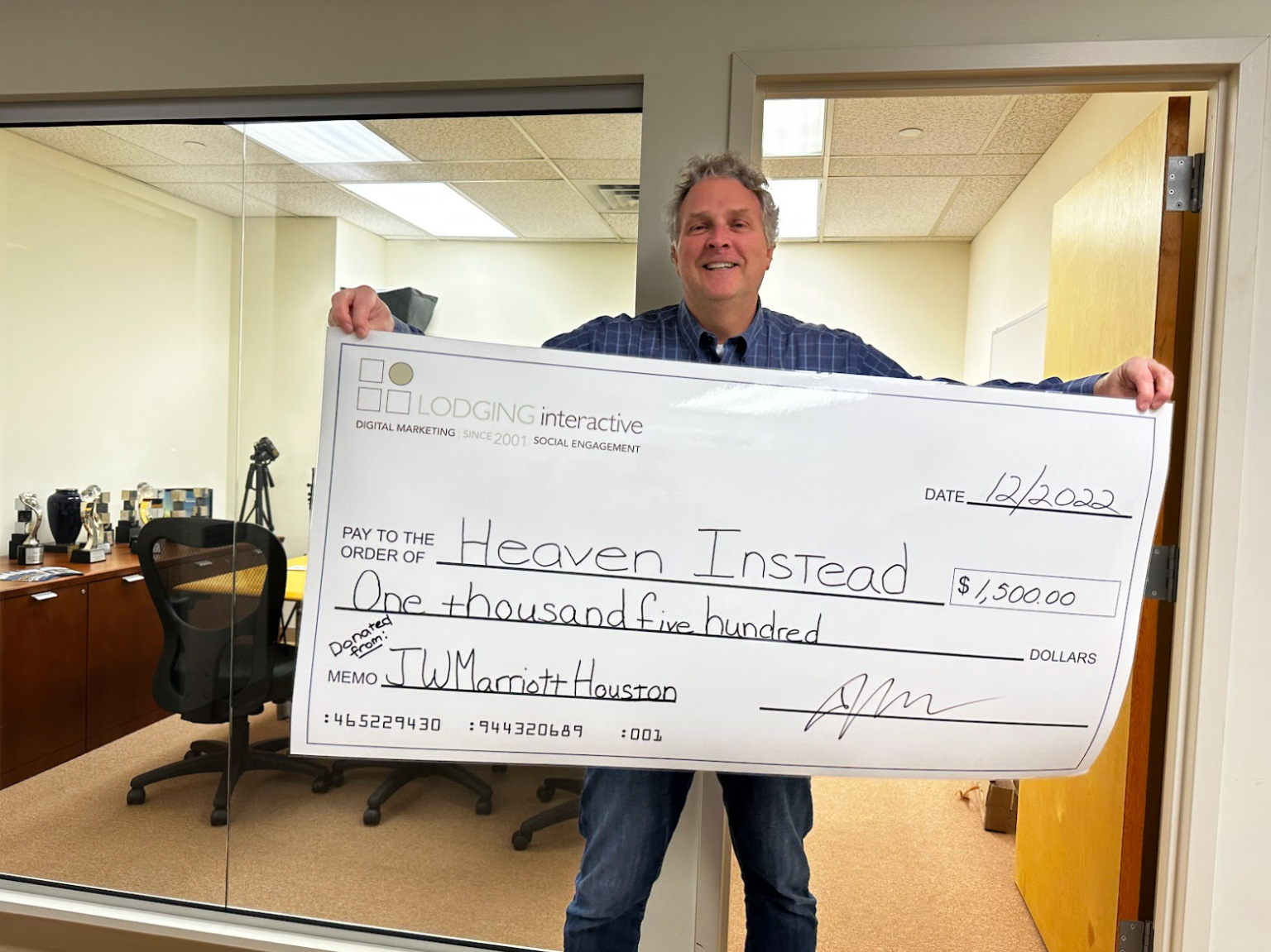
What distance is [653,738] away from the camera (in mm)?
1223

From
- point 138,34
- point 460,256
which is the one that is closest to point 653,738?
point 460,256

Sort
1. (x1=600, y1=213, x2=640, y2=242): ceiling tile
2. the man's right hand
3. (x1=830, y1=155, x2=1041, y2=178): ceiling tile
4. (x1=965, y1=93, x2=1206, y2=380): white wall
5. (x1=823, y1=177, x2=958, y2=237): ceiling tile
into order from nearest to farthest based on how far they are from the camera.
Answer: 1. the man's right hand
2. (x1=600, y1=213, x2=640, y2=242): ceiling tile
3. (x1=965, y1=93, x2=1206, y2=380): white wall
4. (x1=830, y1=155, x2=1041, y2=178): ceiling tile
5. (x1=823, y1=177, x2=958, y2=237): ceiling tile

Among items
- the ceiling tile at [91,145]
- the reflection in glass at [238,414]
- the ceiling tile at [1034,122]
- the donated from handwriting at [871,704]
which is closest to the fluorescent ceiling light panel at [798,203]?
the ceiling tile at [1034,122]

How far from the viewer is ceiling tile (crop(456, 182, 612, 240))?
1.78m

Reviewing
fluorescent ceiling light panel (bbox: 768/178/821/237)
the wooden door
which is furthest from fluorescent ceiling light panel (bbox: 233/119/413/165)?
fluorescent ceiling light panel (bbox: 768/178/821/237)

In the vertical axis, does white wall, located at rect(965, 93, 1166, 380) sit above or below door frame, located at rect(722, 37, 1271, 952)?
above

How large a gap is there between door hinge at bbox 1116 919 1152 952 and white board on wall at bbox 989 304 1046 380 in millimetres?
2042

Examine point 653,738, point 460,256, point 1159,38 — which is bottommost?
point 653,738

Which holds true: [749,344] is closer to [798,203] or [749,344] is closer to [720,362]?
[720,362]

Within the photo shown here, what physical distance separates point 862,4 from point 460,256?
97cm

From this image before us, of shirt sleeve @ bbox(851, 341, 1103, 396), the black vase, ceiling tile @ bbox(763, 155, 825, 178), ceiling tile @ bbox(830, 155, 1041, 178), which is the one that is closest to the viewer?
shirt sleeve @ bbox(851, 341, 1103, 396)

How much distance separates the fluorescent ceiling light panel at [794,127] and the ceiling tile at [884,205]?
19.5 inches

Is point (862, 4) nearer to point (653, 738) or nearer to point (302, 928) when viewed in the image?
point (653, 738)

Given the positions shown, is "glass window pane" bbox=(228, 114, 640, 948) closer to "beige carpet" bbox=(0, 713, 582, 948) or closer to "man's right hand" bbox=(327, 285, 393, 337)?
"beige carpet" bbox=(0, 713, 582, 948)
